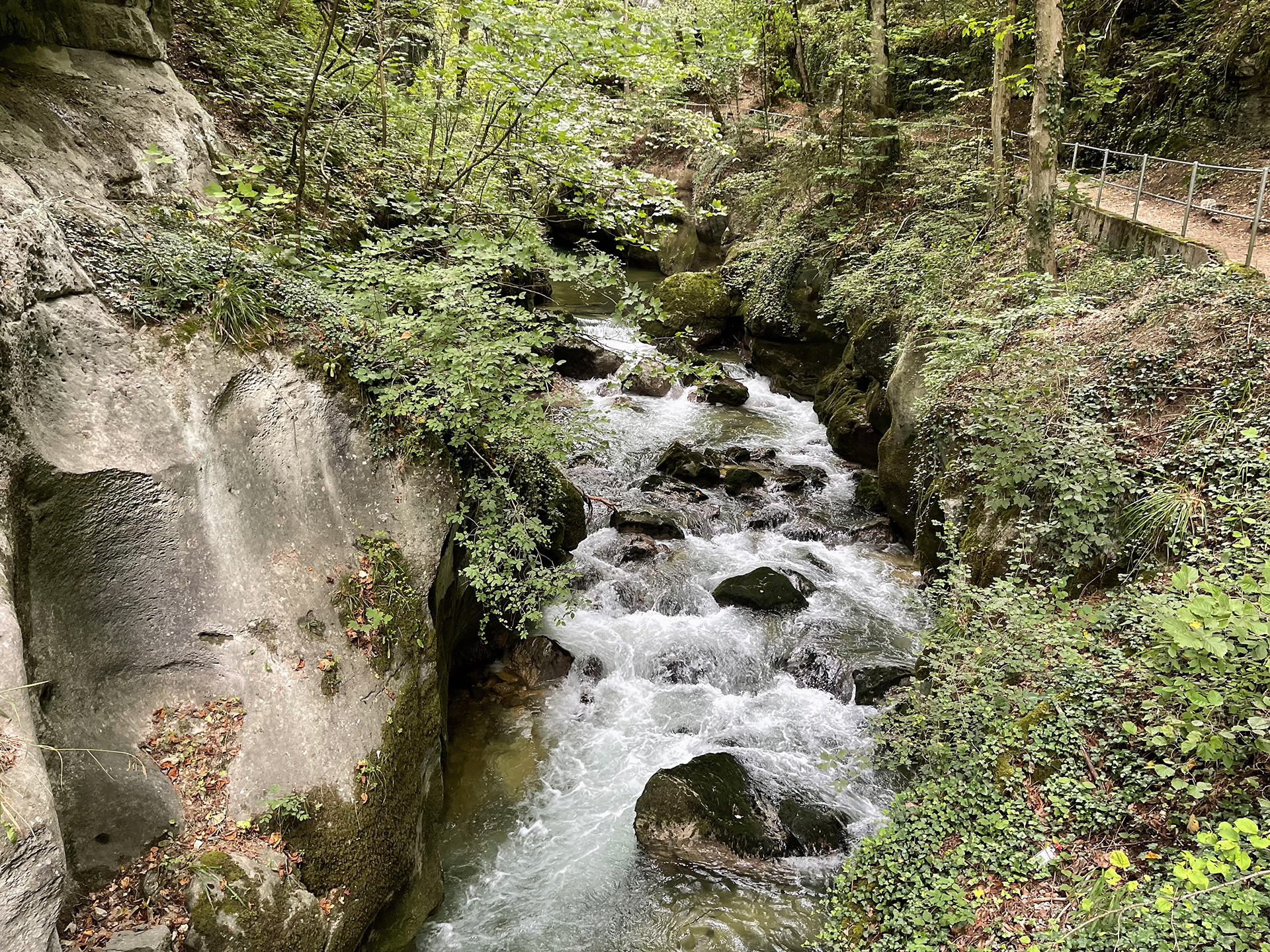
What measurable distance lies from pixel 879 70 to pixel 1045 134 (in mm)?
7552

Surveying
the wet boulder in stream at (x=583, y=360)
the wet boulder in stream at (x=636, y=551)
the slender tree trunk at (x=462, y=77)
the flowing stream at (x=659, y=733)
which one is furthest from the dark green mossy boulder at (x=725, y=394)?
the slender tree trunk at (x=462, y=77)

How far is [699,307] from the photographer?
1903 centimetres

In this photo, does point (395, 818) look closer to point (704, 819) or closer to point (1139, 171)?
point (704, 819)

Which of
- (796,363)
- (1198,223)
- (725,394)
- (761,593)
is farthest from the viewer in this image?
(796,363)

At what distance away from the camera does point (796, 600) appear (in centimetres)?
993

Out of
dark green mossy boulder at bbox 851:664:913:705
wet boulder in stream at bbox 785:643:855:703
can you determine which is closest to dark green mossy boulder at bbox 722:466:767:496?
wet boulder in stream at bbox 785:643:855:703

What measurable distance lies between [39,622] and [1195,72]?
20081 mm

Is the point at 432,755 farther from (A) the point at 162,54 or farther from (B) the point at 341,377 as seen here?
(A) the point at 162,54

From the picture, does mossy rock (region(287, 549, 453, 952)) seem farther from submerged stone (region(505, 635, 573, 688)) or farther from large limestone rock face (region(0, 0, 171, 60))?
large limestone rock face (region(0, 0, 171, 60))

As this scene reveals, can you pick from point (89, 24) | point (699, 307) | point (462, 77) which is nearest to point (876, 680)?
point (462, 77)

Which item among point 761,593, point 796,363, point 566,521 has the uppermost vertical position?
point 566,521

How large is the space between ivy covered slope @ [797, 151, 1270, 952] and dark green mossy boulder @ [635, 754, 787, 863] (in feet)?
3.68

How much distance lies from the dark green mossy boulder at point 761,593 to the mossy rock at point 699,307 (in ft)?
33.3

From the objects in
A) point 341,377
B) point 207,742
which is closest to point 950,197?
point 341,377
